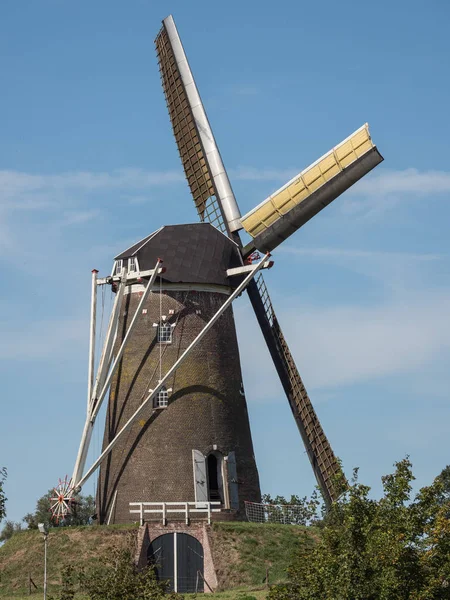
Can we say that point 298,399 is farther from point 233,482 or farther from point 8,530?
point 8,530

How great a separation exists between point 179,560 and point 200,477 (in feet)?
10.2

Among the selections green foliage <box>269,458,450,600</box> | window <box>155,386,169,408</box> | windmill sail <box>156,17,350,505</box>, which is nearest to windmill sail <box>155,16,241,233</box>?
windmill sail <box>156,17,350,505</box>

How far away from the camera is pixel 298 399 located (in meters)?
46.8

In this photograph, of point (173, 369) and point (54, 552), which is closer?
point (54, 552)

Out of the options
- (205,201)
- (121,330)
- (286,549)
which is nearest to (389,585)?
(286,549)

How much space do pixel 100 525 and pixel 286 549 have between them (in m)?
6.52

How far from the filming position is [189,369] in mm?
44375

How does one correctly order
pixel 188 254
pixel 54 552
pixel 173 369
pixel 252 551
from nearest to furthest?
pixel 54 552
pixel 252 551
pixel 173 369
pixel 188 254

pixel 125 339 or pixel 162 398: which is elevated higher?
pixel 125 339

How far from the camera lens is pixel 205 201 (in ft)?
160

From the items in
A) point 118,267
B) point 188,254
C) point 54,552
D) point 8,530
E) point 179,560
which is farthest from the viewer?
point 8,530

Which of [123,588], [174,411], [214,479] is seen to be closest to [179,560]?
[214,479]

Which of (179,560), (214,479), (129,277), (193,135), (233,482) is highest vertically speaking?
(193,135)

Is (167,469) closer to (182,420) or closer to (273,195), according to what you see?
(182,420)
